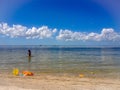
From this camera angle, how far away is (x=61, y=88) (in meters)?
15.1

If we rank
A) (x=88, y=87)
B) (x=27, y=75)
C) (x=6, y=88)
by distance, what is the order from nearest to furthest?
(x=6, y=88), (x=88, y=87), (x=27, y=75)

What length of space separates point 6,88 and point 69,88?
3.29m

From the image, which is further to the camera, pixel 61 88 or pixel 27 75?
pixel 27 75

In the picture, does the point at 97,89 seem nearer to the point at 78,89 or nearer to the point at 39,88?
the point at 78,89

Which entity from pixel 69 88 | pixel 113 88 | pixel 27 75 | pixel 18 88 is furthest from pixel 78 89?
pixel 27 75

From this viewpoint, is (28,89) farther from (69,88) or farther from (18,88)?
(69,88)

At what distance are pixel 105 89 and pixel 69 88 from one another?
1.89 meters

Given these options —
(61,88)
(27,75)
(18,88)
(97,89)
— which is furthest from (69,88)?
(27,75)

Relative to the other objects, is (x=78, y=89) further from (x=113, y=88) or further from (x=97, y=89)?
(x=113, y=88)

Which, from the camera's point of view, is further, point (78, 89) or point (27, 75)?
point (27, 75)

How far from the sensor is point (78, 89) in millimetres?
14789

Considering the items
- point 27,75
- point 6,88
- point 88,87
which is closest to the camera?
point 6,88

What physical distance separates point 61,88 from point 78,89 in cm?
94

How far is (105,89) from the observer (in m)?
14.6
